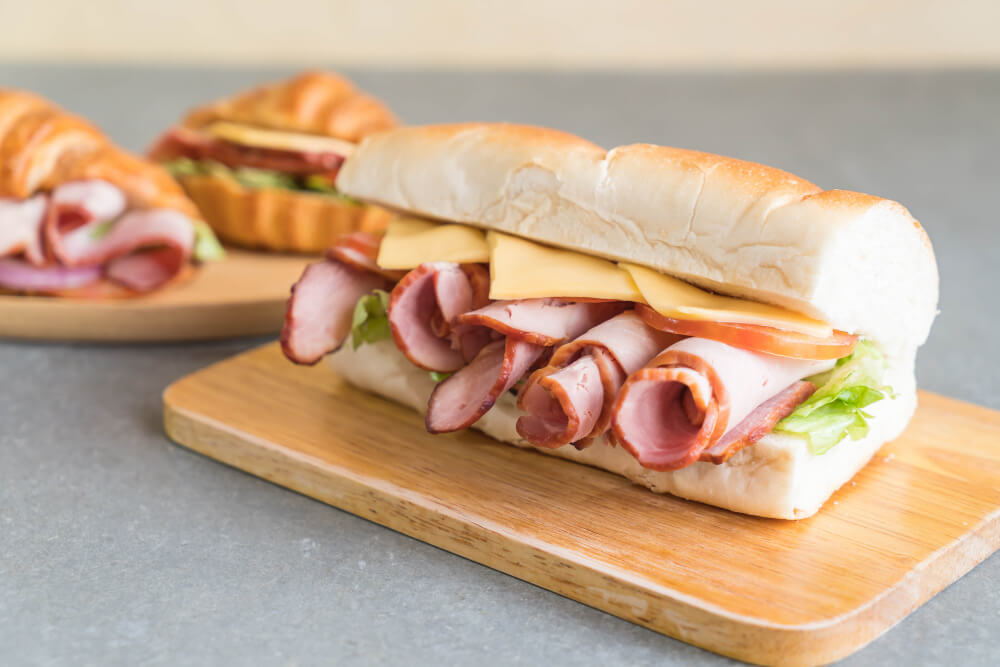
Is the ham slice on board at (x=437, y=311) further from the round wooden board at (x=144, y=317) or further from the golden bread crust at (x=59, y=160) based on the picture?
the golden bread crust at (x=59, y=160)

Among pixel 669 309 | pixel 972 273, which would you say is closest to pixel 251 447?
pixel 669 309

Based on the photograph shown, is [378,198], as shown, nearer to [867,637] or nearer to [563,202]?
[563,202]

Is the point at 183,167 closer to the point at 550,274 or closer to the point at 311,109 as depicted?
the point at 311,109

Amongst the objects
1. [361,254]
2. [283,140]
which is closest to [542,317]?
[361,254]

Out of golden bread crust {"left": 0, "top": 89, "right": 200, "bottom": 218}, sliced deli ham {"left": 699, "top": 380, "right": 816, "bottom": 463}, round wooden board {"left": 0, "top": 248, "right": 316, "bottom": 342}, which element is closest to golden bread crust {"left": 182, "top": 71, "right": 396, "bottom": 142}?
golden bread crust {"left": 0, "top": 89, "right": 200, "bottom": 218}

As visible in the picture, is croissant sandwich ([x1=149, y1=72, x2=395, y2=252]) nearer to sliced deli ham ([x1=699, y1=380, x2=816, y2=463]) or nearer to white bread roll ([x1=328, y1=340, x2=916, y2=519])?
white bread roll ([x1=328, y1=340, x2=916, y2=519])

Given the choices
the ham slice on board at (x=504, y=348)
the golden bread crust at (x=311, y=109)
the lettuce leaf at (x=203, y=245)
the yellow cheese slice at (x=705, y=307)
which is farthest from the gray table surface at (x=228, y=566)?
the golden bread crust at (x=311, y=109)
